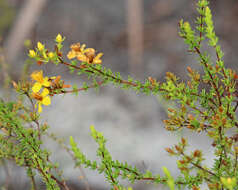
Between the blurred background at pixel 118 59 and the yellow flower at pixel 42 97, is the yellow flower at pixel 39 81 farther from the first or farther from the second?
the blurred background at pixel 118 59

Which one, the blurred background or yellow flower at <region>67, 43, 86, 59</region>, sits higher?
the blurred background

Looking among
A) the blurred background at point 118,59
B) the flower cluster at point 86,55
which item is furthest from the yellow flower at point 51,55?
the blurred background at point 118,59

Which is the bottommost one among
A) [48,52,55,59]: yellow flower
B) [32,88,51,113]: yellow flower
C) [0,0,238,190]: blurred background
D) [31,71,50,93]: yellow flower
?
[32,88,51,113]: yellow flower

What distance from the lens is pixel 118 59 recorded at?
4.42 metres

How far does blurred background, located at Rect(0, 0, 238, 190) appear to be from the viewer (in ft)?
8.12

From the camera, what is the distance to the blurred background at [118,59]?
247 centimetres

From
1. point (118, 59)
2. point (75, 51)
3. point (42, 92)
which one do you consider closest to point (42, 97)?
point (42, 92)

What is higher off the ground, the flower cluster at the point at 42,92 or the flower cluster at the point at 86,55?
the flower cluster at the point at 86,55

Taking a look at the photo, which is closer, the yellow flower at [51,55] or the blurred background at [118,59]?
the yellow flower at [51,55]

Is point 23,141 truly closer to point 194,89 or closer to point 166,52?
point 194,89

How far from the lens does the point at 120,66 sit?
4.36m

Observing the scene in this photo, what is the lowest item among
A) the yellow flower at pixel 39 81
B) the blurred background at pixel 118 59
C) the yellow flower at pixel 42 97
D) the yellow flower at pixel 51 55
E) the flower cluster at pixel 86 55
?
the yellow flower at pixel 42 97

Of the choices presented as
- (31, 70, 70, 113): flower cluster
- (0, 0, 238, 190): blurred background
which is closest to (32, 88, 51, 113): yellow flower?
(31, 70, 70, 113): flower cluster

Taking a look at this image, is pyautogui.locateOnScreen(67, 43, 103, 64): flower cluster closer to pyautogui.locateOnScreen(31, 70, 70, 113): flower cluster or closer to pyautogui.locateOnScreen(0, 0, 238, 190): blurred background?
pyautogui.locateOnScreen(31, 70, 70, 113): flower cluster
